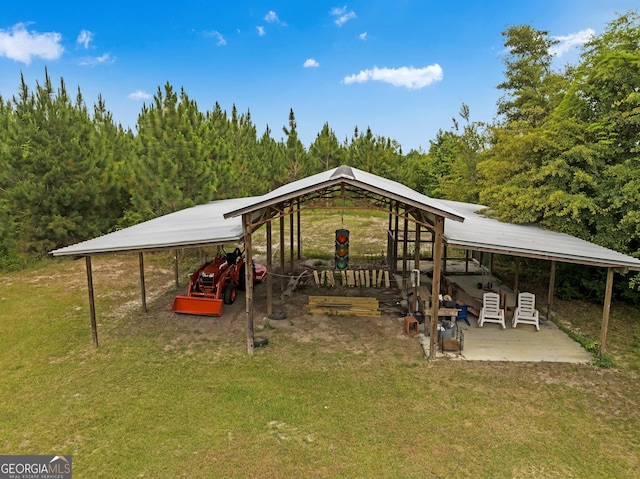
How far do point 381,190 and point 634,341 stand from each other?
6.86m

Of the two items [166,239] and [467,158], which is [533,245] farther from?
[467,158]

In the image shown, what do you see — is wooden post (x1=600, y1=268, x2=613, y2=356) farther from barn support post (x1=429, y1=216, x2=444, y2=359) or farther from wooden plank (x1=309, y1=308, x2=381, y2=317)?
wooden plank (x1=309, y1=308, x2=381, y2=317)

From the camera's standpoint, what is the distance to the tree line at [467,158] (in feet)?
30.9

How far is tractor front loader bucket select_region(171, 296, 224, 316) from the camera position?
32.7 ft

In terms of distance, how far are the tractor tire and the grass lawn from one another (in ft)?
5.70

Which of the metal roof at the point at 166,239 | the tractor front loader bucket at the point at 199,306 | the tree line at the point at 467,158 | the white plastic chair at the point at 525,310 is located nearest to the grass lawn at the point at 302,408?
the tractor front loader bucket at the point at 199,306

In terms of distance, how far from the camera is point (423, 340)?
8.49 metres

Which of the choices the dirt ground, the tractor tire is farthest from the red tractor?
the dirt ground

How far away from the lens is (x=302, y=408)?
6020 mm

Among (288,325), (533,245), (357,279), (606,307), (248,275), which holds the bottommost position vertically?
(288,325)

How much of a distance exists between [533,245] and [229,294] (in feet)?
24.8

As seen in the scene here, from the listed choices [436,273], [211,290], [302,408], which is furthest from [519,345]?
[211,290]

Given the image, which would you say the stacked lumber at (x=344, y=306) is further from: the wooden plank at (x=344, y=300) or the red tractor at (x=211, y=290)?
the red tractor at (x=211, y=290)

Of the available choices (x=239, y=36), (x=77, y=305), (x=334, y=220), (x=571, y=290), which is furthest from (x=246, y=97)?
(x=571, y=290)
